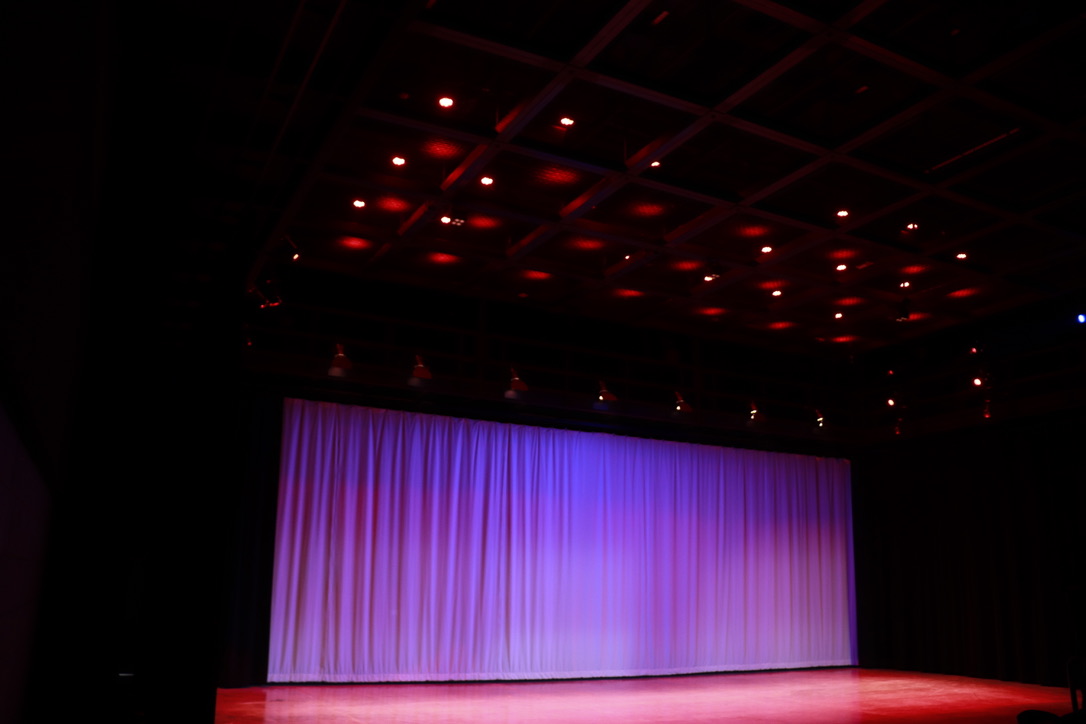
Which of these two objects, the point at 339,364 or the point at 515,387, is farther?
the point at 515,387

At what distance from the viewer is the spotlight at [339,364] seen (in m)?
10.4

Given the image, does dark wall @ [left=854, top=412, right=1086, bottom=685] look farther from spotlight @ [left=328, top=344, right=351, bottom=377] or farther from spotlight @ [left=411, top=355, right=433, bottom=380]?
spotlight @ [left=328, top=344, right=351, bottom=377]

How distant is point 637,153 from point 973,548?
28.3 ft

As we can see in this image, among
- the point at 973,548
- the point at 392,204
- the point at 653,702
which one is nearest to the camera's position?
the point at 392,204

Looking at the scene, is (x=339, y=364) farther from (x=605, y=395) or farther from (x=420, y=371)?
(x=605, y=395)

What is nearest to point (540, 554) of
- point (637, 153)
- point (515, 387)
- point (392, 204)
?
point (515, 387)

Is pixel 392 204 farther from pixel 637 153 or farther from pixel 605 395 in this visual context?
pixel 605 395

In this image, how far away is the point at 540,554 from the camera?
12.0 metres

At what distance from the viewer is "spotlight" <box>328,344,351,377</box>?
10.4 m

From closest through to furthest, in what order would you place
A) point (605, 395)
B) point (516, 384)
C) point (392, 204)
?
1. point (392, 204)
2. point (516, 384)
3. point (605, 395)

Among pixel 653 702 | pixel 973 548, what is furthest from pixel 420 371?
pixel 973 548

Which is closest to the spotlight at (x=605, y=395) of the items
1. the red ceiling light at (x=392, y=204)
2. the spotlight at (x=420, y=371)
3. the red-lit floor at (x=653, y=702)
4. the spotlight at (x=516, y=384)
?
the spotlight at (x=516, y=384)

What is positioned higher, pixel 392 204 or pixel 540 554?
pixel 392 204

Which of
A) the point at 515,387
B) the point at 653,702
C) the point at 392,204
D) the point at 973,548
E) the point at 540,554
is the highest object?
the point at 392,204
